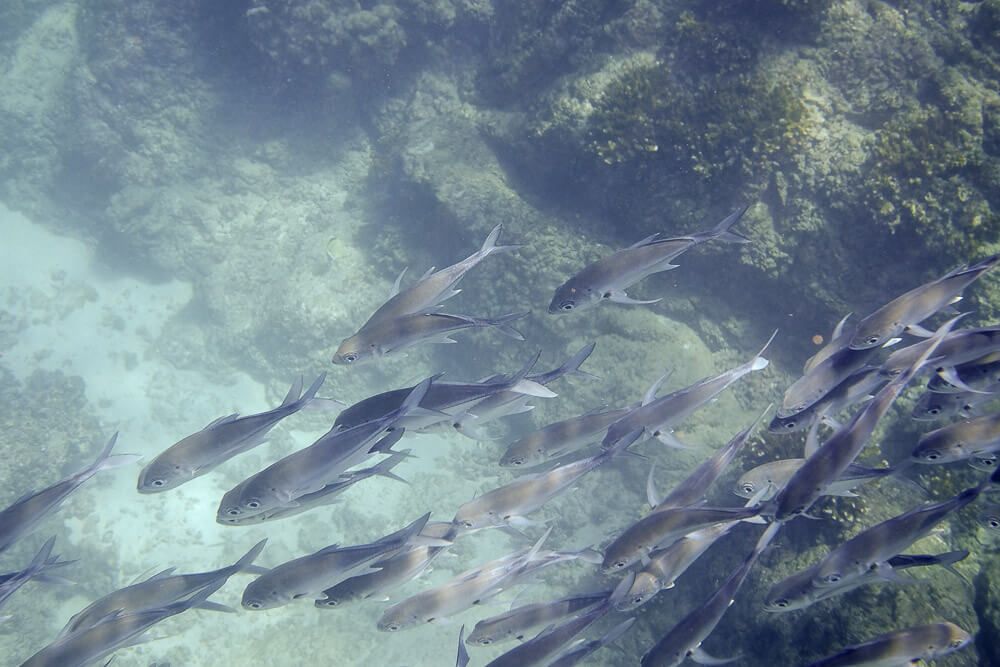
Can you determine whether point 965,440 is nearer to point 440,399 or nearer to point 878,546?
point 878,546

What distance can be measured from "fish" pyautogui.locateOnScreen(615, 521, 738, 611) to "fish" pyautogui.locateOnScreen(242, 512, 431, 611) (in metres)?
1.82

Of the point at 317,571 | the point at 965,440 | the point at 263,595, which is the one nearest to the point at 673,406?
the point at 965,440

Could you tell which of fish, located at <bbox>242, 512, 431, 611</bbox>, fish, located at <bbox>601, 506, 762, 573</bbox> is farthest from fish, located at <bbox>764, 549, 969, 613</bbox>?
fish, located at <bbox>242, 512, 431, 611</bbox>

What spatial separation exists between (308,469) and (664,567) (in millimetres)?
2991

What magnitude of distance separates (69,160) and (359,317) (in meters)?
12.2

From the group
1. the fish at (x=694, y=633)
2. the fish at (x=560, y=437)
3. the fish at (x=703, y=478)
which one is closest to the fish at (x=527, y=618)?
the fish at (x=694, y=633)

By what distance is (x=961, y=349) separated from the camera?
13.3ft

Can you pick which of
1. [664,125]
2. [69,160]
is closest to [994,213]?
[664,125]

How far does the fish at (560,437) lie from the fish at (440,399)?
0.47 metres

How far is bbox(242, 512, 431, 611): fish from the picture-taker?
4.14m

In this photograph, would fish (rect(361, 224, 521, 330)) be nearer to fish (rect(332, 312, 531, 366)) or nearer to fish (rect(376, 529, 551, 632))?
fish (rect(332, 312, 531, 366))

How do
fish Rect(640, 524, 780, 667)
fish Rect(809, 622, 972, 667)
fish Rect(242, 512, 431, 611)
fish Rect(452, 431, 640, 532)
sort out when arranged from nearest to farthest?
fish Rect(809, 622, 972, 667), fish Rect(640, 524, 780, 667), fish Rect(242, 512, 431, 611), fish Rect(452, 431, 640, 532)

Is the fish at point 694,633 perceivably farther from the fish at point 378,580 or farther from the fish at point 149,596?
the fish at point 149,596

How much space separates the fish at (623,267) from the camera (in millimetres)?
4824
